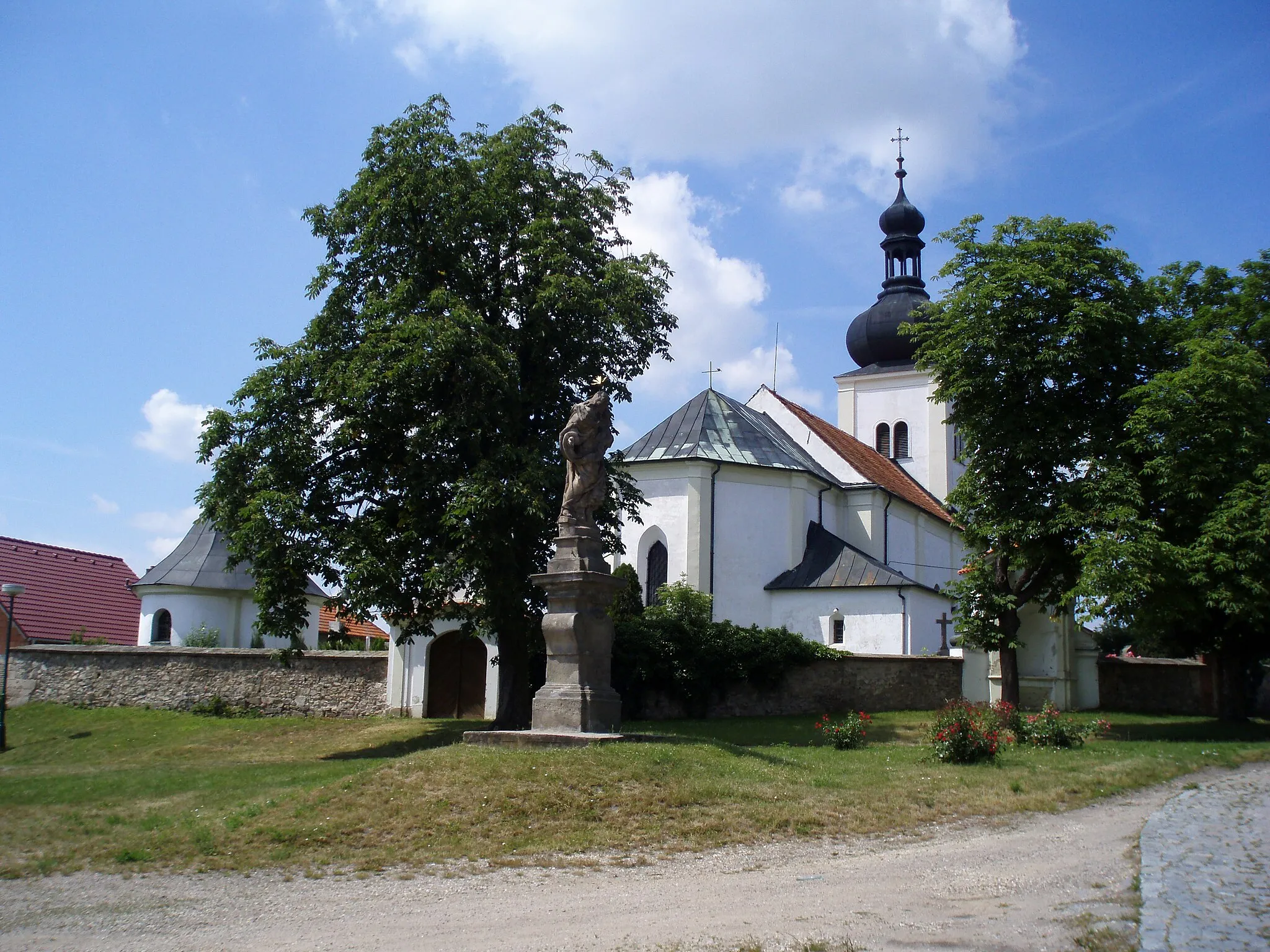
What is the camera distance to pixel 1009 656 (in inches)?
890

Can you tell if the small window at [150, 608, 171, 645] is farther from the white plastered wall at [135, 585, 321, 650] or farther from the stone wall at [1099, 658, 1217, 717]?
the stone wall at [1099, 658, 1217, 717]

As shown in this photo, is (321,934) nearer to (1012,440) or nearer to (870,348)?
(1012,440)

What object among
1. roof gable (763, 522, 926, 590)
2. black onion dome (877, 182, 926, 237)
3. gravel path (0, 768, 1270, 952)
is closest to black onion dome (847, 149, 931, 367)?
black onion dome (877, 182, 926, 237)

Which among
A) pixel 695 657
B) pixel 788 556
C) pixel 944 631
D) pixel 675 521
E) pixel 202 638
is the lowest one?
pixel 695 657

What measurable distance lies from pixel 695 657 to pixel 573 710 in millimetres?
12264

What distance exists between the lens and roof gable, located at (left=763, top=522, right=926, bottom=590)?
3122 cm

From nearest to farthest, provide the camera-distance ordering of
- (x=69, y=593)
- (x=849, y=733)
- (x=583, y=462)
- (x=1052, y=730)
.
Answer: (x=583, y=462) < (x=849, y=733) < (x=1052, y=730) < (x=69, y=593)

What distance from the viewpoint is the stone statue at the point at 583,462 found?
14203 millimetres

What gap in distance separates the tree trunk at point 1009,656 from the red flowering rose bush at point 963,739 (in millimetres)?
7527

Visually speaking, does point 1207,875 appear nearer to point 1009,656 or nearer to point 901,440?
point 1009,656

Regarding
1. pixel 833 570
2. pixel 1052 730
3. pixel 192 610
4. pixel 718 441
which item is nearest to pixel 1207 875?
pixel 1052 730

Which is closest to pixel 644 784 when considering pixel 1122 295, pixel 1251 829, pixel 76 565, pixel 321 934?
pixel 321 934

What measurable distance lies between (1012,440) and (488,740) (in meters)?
13.4

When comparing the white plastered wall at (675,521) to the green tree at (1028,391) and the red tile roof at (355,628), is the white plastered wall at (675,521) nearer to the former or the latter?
the green tree at (1028,391)
